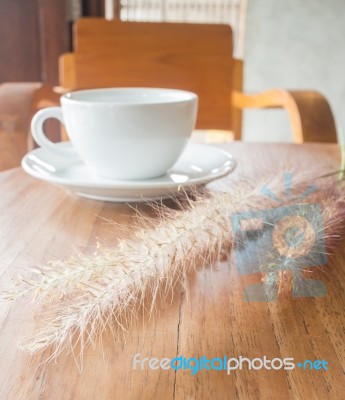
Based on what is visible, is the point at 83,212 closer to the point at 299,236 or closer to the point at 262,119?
the point at 299,236

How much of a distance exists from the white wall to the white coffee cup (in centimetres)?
194

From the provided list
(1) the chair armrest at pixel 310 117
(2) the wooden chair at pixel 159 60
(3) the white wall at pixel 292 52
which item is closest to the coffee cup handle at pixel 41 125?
(1) the chair armrest at pixel 310 117

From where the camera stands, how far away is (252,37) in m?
2.86

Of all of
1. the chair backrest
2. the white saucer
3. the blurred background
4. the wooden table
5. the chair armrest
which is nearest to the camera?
the wooden table

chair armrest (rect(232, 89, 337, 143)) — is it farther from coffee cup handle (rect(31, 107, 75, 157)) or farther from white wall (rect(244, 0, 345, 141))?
white wall (rect(244, 0, 345, 141))

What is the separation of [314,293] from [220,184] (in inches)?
9.7

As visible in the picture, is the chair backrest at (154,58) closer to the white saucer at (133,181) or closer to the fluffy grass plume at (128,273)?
the white saucer at (133,181)

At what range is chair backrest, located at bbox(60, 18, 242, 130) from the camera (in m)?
1.37

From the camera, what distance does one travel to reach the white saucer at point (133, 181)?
1.65 feet

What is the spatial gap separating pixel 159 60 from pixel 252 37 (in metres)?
1.61

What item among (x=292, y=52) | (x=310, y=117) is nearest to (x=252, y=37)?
(x=292, y=52)

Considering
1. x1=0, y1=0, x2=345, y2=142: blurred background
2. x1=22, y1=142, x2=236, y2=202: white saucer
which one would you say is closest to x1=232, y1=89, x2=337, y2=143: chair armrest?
x1=22, y1=142, x2=236, y2=202: white saucer

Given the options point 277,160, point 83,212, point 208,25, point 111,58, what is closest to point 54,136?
point 111,58

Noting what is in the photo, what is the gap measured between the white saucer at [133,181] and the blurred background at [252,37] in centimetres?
153
